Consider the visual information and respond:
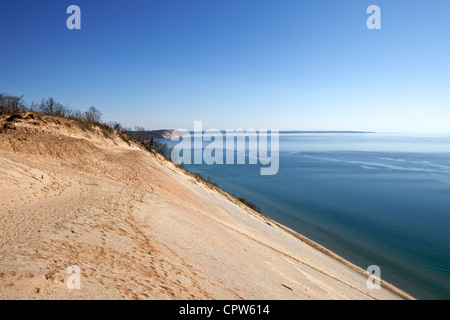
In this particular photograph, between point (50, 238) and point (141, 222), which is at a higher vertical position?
point (50, 238)

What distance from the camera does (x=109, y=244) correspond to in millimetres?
6051

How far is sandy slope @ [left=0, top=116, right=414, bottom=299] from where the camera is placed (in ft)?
14.7

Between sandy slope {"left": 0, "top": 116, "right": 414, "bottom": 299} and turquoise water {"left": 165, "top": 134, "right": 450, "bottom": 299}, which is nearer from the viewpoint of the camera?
sandy slope {"left": 0, "top": 116, "right": 414, "bottom": 299}

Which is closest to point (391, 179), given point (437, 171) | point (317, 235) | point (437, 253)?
point (437, 171)

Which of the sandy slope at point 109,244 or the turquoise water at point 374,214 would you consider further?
the turquoise water at point 374,214

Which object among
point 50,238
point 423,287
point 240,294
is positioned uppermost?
point 50,238

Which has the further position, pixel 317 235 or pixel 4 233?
pixel 317 235

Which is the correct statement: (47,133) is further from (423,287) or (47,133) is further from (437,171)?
(437,171)

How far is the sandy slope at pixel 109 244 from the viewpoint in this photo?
14.7ft

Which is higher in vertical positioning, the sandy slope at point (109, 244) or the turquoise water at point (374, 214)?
the sandy slope at point (109, 244)

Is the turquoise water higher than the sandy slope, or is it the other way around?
the sandy slope

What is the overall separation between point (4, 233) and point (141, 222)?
3.68m

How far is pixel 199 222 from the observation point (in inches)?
433
